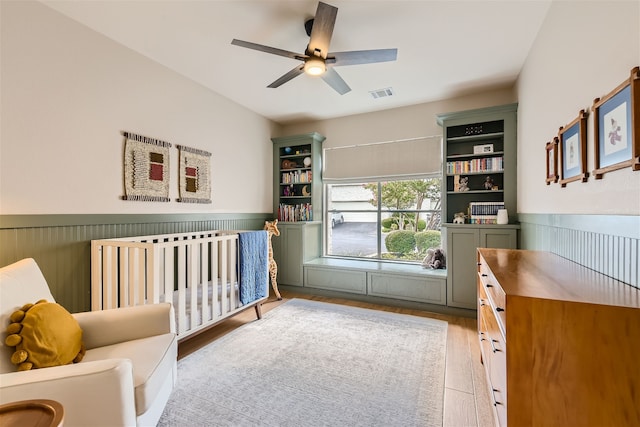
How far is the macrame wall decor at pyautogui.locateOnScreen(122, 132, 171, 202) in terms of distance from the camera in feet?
8.48

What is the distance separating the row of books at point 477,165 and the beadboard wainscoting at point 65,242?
11.3 feet

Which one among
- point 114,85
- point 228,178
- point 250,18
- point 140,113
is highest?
point 250,18

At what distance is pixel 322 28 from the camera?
193 centimetres

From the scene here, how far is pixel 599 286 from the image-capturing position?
43.6 inches

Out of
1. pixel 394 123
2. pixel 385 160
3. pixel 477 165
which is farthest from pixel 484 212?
pixel 394 123

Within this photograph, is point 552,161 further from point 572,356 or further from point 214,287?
point 214,287

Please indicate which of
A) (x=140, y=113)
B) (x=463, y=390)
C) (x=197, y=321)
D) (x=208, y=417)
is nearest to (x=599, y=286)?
(x=463, y=390)

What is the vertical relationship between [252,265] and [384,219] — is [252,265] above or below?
below

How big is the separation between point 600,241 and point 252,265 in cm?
267

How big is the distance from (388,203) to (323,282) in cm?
153

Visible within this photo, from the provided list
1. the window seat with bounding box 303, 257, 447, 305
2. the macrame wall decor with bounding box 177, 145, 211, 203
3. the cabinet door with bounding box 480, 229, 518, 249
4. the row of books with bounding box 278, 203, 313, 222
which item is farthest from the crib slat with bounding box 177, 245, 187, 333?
the cabinet door with bounding box 480, 229, 518, 249

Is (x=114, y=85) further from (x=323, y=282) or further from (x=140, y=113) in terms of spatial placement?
(x=323, y=282)

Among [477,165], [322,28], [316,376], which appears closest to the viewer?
[322,28]

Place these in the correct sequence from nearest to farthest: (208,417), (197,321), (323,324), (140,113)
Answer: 1. (208,417)
2. (197,321)
3. (140,113)
4. (323,324)
